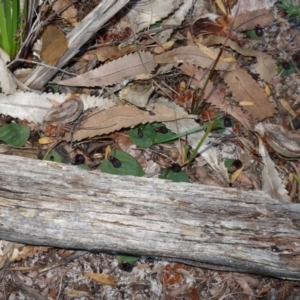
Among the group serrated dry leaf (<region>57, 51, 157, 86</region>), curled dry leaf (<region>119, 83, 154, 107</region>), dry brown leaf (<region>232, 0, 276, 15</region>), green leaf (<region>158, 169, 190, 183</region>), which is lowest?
green leaf (<region>158, 169, 190, 183</region>)

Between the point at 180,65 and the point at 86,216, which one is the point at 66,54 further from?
the point at 86,216

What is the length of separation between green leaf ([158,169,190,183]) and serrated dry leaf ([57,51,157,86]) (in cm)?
43

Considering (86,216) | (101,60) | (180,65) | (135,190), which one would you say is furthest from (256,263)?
(101,60)

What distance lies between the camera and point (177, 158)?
1.89m

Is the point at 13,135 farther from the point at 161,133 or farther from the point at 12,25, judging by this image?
the point at 161,133

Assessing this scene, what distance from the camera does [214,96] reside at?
77.2 inches

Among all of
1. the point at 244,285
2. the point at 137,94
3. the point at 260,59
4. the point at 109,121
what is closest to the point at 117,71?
the point at 137,94

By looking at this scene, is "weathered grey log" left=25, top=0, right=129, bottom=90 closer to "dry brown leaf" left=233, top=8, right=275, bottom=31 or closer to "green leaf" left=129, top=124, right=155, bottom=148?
"green leaf" left=129, top=124, right=155, bottom=148

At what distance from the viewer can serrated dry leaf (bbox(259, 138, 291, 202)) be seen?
1.84m

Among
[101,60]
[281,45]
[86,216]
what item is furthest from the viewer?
[281,45]

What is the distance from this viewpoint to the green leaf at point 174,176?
6.01 ft

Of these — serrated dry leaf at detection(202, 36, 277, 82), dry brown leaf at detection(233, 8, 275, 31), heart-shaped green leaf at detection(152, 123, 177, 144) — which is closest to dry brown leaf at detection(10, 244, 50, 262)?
heart-shaped green leaf at detection(152, 123, 177, 144)

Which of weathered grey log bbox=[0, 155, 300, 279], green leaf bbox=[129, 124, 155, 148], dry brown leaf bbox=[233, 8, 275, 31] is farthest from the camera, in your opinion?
dry brown leaf bbox=[233, 8, 275, 31]

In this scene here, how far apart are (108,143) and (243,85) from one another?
0.63m
